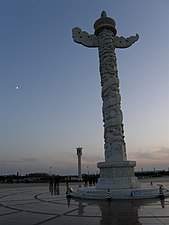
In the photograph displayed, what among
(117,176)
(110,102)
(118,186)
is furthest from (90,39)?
(118,186)

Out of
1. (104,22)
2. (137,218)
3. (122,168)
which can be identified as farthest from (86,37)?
(137,218)

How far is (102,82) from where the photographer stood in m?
25.0

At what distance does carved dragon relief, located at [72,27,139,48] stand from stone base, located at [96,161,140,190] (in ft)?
38.6

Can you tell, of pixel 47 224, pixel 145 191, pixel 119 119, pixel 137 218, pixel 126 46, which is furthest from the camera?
pixel 126 46

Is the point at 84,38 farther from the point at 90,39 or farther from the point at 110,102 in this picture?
the point at 110,102

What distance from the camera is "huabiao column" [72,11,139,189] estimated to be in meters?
21.8

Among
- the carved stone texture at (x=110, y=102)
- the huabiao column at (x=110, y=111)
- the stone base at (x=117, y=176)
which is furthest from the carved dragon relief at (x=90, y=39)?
the stone base at (x=117, y=176)

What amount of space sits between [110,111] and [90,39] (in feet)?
26.3

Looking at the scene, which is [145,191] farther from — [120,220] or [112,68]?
[112,68]

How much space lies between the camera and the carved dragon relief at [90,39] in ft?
88.9

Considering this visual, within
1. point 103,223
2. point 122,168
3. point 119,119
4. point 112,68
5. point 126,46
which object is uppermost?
point 126,46

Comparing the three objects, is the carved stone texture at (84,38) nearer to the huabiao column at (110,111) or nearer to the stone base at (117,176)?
the huabiao column at (110,111)

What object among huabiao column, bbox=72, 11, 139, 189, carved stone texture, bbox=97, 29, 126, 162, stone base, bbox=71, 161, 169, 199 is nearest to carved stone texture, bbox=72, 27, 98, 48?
huabiao column, bbox=72, 11, 139, 189

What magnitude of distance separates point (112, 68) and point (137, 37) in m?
7.55
